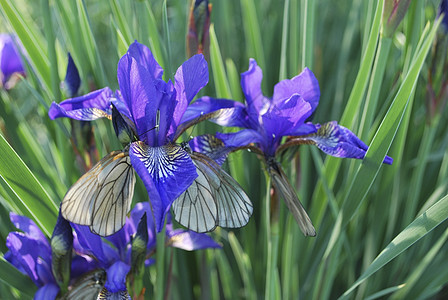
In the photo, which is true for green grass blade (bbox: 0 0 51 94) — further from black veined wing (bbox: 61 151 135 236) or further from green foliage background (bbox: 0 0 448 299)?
black veined wing (bbox: 61 151 135 236)

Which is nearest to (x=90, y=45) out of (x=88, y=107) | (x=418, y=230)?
(x=88, y=107)

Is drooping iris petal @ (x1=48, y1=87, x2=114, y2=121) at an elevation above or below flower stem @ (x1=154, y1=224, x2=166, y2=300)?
above

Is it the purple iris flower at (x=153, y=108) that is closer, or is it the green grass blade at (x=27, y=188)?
the purple iris flower at (x=153, y=108)

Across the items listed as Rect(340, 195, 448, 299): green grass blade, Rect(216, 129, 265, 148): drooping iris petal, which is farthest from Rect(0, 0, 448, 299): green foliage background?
Rect(216, 129, 265, 148): drooping iris petal

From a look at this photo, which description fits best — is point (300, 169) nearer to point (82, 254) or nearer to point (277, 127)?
point (277, 127)

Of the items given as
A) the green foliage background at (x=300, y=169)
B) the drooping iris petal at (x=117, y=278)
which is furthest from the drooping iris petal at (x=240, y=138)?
the drooping iris petal at (x=117, y=278)

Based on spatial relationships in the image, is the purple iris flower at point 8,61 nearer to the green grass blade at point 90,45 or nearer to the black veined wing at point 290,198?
the green grass blade at point 90,45

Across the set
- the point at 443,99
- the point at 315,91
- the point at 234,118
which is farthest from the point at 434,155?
the point at 234,118
